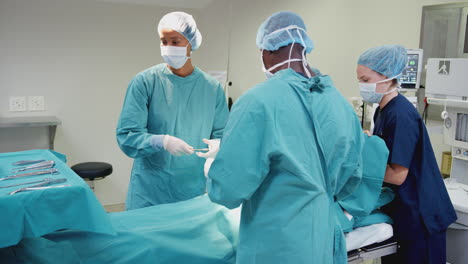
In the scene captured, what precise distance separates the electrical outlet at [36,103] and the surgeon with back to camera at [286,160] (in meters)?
2.65

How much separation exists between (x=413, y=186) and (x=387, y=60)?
23.7 inches

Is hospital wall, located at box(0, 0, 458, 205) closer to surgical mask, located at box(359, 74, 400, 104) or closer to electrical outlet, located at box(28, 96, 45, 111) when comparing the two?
electrical outlet, located at box(28, 96, 45, 111)

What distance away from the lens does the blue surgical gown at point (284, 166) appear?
1.17m

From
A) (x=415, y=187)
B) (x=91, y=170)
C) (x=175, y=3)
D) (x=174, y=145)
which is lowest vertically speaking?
(x=91, y=170)

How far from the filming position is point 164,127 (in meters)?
2.00

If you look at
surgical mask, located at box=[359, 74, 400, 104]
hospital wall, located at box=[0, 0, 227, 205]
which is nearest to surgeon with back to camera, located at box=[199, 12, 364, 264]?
surgical mask, located at box=[359, 74, 400, 104]

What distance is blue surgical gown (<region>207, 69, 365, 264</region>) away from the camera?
1.17 m

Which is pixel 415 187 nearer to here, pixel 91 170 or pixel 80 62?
pixel 91 170

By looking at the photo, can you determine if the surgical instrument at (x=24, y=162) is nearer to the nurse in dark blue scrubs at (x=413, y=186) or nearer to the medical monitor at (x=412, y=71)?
the nurse in dark blue scrubs at (x=413, y=186)

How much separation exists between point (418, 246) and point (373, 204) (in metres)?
0.32

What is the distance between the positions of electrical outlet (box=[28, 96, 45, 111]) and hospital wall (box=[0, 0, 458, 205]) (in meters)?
0.04

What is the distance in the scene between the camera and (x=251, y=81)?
406cm

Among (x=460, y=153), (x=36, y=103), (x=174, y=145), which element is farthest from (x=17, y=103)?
(x=460, y=153)

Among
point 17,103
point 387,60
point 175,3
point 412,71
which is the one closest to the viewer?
point 387,60
